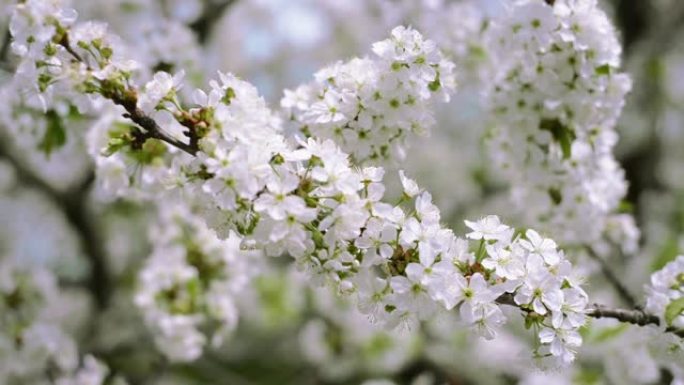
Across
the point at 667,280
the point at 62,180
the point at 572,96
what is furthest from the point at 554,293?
the point at 62,180

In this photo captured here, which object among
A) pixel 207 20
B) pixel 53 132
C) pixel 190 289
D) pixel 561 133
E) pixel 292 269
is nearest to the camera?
pixel 561 133

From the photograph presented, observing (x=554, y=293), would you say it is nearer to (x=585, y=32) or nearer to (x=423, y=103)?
(x=423, y=103)

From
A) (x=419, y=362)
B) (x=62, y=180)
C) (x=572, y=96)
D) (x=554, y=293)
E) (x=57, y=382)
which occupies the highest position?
(x=62, y=180)

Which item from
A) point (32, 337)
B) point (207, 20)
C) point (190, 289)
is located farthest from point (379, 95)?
point (207, 20)

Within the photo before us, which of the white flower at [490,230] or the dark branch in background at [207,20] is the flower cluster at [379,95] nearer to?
the white flower at [490,230]

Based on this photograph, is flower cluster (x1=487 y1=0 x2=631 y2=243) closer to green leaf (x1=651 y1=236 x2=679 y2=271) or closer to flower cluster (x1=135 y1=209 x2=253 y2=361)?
green leaf (x1=651 y1=236 x2=679 y2=271)

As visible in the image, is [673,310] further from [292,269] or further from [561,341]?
[292,269]
